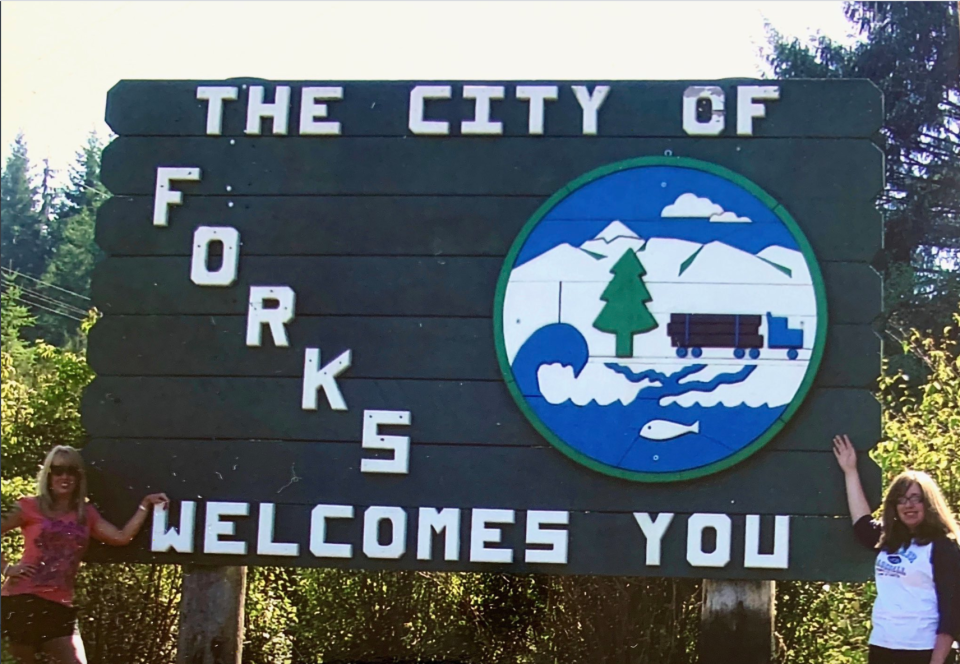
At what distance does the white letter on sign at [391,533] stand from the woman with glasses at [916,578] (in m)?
1.95

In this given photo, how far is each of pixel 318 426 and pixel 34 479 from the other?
3.11m

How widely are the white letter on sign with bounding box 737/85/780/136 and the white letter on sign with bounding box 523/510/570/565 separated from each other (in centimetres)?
183

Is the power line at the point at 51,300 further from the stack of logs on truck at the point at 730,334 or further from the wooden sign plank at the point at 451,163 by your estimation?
the stack of logs on truck at the point at 730,334

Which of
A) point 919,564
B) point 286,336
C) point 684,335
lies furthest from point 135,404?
point 919,564

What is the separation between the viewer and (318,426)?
4.55 m

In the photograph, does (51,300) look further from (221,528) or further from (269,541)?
(269,541)

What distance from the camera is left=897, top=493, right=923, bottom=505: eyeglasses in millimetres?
3988

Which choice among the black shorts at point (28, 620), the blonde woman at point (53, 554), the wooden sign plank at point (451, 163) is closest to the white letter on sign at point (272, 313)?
the wooden sign plank at point (451, 163)

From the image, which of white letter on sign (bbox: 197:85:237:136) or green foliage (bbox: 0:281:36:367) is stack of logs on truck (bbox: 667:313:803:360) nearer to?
white letter on sign (bbox: 197:85:237:136)

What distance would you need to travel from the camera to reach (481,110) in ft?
15.1

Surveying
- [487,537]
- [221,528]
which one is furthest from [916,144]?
[221,528]

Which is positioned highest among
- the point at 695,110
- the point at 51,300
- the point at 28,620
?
the point at 51,300

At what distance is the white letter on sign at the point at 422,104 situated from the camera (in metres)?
4.62

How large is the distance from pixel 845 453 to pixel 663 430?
29.5 inches
